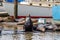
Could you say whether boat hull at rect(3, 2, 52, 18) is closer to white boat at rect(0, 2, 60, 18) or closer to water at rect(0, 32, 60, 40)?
white boat at rect(0, 2, 60, 18)

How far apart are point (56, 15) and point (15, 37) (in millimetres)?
6992

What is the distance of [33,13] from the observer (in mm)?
30812

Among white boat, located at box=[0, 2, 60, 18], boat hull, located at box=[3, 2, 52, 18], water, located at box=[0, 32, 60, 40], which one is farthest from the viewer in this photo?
boat hull, located at box=[3, 2, 52, 18]

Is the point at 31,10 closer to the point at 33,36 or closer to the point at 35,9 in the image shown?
the point at 35,9

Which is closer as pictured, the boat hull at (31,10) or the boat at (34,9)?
the boat at (34,9)

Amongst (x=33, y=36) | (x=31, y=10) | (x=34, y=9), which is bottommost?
(x=33, y=36)

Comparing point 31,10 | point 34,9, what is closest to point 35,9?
point 34,9

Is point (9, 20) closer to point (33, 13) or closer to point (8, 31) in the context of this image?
point (8, 31)

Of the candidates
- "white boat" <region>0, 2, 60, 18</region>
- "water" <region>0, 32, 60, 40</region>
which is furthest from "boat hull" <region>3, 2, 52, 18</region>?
"water" <region>0, 32, 60, 40</region>

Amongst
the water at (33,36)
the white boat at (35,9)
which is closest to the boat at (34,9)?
the white boat at (35,9)

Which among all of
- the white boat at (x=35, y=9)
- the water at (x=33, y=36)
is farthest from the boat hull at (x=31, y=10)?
the water at (x=33, y=36)

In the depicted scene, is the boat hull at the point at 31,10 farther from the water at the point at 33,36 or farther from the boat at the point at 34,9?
the water at the point at 33,36

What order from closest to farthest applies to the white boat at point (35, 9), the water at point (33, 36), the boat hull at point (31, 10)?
the water at point (33, 36), the white boat at point (35, 9), the boat hull at point (31, 10)

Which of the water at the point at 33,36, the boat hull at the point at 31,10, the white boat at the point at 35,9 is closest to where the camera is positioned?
the water at the point at 33,36
